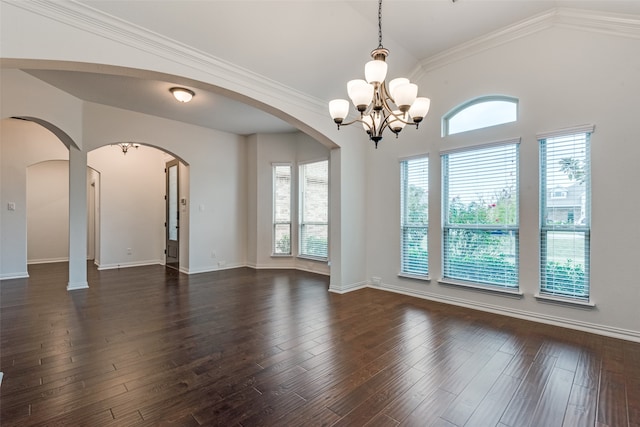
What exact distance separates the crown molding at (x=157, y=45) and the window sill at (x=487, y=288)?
348 cm

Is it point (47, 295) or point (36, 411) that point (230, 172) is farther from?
point (36, 411)

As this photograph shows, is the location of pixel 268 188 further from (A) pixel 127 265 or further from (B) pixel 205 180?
(A) pixel 127 265

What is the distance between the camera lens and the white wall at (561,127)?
10.3 feet

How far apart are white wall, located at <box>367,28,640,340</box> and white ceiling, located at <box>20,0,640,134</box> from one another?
0.36m

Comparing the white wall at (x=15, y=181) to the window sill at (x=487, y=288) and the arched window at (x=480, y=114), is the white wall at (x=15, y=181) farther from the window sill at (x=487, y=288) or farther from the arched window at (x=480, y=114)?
the window sill at (x=487, y=288)

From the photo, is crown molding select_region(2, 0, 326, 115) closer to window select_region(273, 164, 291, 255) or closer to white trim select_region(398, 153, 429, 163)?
white trim select_region(398, 153, 429, 163)

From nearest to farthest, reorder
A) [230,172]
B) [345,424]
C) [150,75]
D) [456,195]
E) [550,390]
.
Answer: [345,424] → [550,390] → [150,75] → [456,195] → [230,172]

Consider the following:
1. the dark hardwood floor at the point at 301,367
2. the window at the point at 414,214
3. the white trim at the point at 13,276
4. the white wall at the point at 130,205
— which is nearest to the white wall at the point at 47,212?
the white wall at the point at 130,205

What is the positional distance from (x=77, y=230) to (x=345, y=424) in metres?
5.49

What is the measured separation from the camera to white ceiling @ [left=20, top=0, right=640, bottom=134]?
115 inches

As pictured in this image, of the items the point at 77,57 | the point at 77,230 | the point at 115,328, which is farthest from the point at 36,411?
the point at 77,230

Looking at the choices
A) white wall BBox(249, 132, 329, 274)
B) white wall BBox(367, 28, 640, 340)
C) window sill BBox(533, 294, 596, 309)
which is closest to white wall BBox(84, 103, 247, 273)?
white wall BBox(249, 132, 329, 274)

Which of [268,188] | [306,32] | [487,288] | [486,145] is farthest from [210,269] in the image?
[486,145]

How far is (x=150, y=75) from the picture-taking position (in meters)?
3.02
